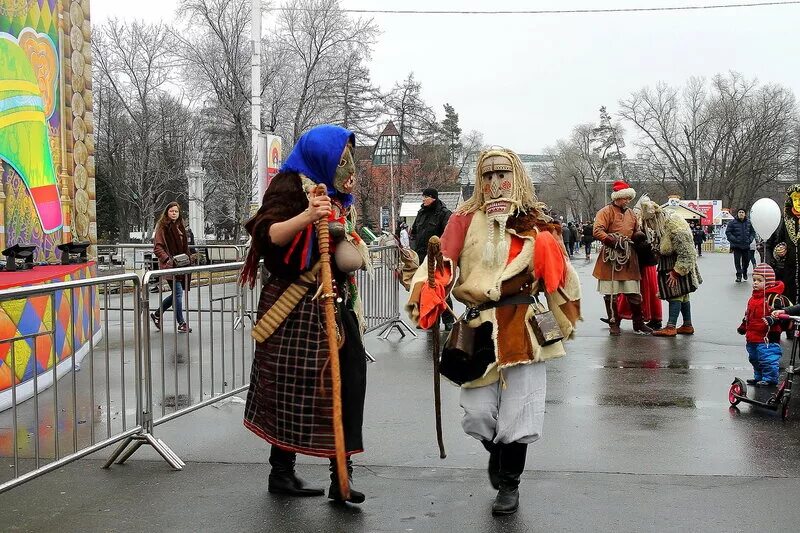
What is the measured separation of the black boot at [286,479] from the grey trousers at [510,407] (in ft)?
3.13

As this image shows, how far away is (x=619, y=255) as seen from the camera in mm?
11633

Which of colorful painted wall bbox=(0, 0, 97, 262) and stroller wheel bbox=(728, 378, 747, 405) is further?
colorful painted wall bbox=(0, 0, 97, 262)

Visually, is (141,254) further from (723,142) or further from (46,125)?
(723,142)

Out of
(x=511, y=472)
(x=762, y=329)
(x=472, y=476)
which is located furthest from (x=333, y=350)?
(x=762, y=329)

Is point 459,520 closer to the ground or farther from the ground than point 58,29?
closer to the ground

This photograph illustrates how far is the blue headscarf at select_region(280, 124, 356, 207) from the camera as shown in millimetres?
4680

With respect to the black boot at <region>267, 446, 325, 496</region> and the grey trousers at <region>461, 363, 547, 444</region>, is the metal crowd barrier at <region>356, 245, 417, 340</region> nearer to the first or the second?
the black boot at <region>267, 446, 325, 496</region>

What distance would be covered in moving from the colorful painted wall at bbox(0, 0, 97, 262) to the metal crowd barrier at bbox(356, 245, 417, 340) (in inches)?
131

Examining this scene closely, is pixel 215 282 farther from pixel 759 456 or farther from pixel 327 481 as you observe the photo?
pixel 759 456

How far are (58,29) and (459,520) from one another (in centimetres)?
695

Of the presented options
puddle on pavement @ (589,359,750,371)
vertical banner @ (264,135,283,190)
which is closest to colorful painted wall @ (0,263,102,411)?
puddle on pavement @ (589,359,750,371)

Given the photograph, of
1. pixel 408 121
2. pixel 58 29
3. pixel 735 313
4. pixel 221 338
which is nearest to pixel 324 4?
pixel 408 121

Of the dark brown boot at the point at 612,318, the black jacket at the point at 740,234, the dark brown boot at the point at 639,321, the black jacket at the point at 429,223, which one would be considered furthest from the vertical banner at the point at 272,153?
the black jacket at the point at 740,234

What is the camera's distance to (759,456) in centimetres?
584
